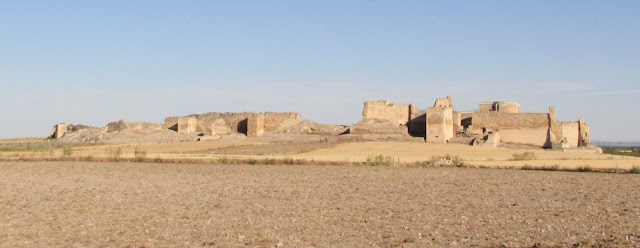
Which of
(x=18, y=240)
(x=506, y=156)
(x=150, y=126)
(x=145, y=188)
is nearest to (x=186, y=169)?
(x=145, y=188)

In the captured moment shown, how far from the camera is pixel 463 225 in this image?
25.2 feet

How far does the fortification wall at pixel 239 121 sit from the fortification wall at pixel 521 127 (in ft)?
33.2

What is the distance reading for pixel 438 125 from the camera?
30938mm

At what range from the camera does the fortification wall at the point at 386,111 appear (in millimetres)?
33719

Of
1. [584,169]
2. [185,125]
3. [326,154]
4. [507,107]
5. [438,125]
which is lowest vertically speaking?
[584,169]

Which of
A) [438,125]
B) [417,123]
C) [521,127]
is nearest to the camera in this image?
[438,125]

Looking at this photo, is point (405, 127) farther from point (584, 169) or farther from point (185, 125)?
point (584, 169)

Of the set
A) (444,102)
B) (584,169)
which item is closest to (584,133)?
(444,102)

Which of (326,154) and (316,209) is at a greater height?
(326,154)

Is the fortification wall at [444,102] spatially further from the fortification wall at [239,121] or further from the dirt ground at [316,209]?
the dirt ground at [316,209]

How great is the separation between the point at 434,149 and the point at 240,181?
48.2 ft

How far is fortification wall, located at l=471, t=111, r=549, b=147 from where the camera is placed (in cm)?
3111

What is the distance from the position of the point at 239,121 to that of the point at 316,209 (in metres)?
28.2

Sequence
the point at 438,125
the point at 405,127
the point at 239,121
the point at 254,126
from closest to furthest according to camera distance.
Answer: the point at 438,125 → the point at 405,127 → the point at 254,126 → the point at 239,121
